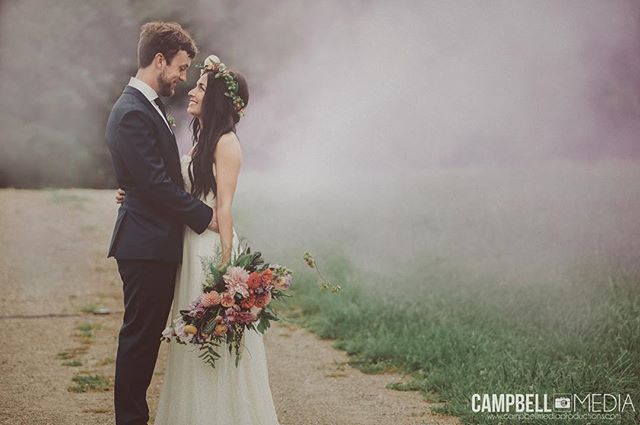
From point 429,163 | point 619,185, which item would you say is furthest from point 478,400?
point 429,163

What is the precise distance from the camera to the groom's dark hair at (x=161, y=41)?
403 cm

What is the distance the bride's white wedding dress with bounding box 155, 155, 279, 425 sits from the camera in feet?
13.5

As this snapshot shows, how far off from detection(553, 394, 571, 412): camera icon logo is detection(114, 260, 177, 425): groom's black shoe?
197 cm

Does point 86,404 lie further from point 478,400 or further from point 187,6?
point 187,6

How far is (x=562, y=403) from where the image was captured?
465cm

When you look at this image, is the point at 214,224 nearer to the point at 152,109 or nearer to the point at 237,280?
the point at 237,280

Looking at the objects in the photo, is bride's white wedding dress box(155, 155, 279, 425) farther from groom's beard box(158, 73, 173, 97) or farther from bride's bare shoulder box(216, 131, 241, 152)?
groom's beard box(158, 73, 173, 97)

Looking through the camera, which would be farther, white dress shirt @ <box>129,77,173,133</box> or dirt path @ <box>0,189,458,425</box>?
dirt path @ <box>0,189,458,425</box>

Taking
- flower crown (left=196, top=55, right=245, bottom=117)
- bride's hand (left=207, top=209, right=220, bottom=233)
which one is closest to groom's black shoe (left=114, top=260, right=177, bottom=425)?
bride's hand (left=207, top=209, right=220, bottom=233)

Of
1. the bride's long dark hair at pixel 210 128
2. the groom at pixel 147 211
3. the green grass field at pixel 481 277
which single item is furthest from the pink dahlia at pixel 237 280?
the green grass field at pixel 481 277

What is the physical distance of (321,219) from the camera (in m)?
9.96

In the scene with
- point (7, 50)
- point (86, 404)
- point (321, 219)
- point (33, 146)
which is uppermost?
point (7, 50)

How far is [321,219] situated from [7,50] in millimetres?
4476

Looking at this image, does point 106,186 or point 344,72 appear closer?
point 344,72
